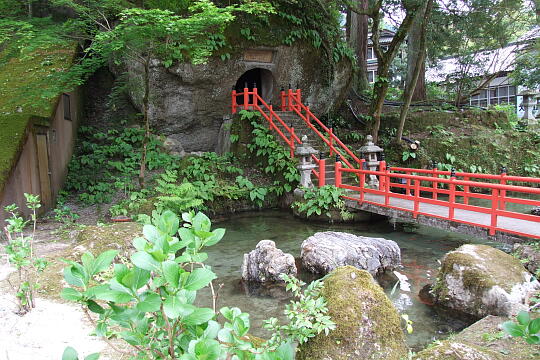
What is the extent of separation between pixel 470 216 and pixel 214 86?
29.7 ft

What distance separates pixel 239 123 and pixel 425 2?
21.9ft

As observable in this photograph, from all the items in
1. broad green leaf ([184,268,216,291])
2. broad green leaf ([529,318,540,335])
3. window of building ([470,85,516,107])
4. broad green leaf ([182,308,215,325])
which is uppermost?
window of building ([470,85,516,107])

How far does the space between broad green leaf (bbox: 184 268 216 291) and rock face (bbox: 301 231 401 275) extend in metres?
6.15

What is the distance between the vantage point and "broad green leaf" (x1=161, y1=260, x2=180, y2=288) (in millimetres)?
1174

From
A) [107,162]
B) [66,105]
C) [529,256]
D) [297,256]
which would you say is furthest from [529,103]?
[66,105]

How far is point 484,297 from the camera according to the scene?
526 centimetres

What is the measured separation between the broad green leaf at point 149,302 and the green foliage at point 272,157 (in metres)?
10.5

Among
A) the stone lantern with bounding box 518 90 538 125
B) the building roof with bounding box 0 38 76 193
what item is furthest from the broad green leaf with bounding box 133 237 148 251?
the stone lantern with bounding box 518 90 538 125

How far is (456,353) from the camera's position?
3.07 metres

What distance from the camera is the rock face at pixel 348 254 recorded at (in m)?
7.21

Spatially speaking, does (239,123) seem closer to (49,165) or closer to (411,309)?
(49,165)

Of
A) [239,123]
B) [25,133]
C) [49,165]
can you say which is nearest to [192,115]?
[239,123]

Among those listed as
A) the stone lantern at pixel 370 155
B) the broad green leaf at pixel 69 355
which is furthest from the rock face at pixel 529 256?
the broad green leaf at pixel 69 355

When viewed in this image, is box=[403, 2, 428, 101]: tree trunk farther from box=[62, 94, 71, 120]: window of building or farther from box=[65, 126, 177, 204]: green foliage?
box=[62, 94, 71, 120]: window of building
